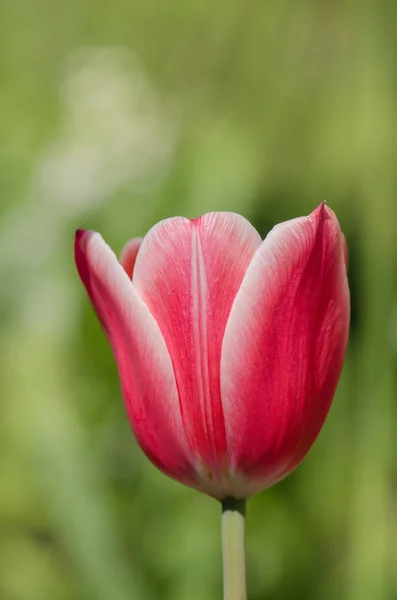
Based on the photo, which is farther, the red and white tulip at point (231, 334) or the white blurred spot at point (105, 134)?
the white blurred spot at point (105, 134)

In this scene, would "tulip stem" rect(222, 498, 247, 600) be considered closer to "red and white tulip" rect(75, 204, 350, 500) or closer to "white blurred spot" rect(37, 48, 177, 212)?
"red and white tulip" rect(75, 204, 350, 500)

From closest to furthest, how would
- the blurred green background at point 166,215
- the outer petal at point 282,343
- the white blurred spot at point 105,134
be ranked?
1. the outer petal at point 282,343
2. the blurred green background at point 166,215
3. the white blurred spot at point 105,134

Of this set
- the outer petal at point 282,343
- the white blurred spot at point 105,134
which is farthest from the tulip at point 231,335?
the white blurred spot at point 105,134

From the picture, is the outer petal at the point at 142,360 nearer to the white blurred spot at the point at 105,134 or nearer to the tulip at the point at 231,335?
the tulip at the point at 231,335

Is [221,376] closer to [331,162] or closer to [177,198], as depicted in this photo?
[177,198]

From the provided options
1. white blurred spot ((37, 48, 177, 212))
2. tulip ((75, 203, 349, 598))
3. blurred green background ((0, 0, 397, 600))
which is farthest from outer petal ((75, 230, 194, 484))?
white blurred spot ((37, 48, 177, 212))

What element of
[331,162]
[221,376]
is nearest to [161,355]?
[221,376]
